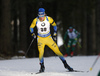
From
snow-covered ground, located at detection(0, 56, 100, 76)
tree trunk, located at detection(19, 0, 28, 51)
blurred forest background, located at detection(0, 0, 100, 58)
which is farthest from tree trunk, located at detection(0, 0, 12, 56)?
snow-covered ground, located at detection(0, 56, 100, 76)

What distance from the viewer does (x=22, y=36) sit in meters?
23.4

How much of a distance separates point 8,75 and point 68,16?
1006 inches

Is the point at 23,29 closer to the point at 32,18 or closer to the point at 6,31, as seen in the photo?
the point at 6,31

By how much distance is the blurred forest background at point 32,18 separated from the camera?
1773cm

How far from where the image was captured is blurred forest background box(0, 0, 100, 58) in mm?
17725

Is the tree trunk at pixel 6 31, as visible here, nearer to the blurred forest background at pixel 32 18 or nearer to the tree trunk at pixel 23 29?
the blurred forest background at pixel 32 18

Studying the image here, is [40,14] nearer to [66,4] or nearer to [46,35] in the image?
[46,35]

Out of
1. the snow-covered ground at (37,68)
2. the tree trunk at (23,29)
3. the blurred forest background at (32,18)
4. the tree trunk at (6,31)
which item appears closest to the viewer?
the snow-covered ground at (37,68)

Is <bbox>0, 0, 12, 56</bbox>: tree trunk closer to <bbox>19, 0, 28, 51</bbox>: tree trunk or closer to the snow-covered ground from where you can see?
<bbox>19, 0, 28, 51</bbox>: tree trunk

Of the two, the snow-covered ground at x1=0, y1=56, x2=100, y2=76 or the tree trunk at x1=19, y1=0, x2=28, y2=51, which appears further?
the tree trunk at x1=19, y1=0, x2=28, y2=51

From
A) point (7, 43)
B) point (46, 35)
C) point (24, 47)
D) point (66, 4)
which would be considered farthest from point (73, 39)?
point (66, 4)

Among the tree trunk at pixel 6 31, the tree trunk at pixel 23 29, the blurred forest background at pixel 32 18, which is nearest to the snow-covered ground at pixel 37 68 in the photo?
the blurred forest background at pixel 32 18

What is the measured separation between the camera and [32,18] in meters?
17.1

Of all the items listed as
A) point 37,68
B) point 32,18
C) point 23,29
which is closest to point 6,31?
point 32,18
